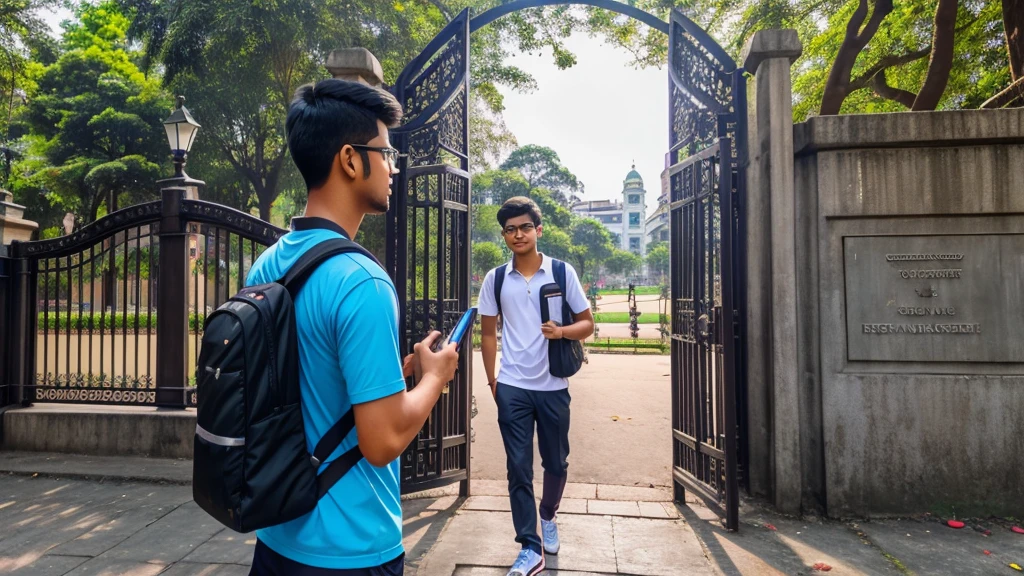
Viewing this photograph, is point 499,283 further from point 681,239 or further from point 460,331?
point 460,331

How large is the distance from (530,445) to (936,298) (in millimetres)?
3163

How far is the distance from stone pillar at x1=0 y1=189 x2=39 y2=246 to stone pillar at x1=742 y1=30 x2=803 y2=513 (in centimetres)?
714

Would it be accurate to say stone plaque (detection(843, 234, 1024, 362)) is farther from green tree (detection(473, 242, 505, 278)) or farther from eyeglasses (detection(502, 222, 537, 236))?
green tree (detection(473, 242, 505, 278))

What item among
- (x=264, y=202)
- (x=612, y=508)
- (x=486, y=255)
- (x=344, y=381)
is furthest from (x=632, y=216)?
(x=344, y=381)

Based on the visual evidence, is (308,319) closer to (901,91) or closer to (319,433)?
(319,433)

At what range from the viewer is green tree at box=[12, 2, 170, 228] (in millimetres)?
20188

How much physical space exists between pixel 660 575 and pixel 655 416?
4965mm

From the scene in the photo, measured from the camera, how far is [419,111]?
490 centimetres

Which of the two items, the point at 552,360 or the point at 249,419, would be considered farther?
the point at 552,360

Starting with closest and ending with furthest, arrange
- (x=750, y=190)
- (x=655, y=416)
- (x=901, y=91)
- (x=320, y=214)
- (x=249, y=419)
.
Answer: (x=249, y=419) < (x=320, y=214) < (x=750, y=190) < (x=655, y=416) < (x=901, y=91)

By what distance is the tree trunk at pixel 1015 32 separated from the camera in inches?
256

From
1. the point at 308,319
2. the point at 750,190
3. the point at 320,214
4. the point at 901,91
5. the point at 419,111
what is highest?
the point at 901,91

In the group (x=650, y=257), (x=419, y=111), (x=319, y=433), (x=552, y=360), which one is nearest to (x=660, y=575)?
(x=552, y=360)

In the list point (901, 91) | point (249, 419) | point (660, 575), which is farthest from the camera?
point (901, 91)
